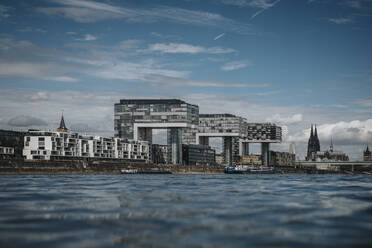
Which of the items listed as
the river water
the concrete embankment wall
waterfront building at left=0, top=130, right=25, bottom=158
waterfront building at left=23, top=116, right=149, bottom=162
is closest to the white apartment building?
waterfront building at left=23, top=116, right=149, bottom=162

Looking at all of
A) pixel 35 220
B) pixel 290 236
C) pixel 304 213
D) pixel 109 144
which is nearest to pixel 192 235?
pixel 290 236

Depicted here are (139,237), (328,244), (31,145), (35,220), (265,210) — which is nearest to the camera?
(328,244)

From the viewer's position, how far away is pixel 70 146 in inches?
6644

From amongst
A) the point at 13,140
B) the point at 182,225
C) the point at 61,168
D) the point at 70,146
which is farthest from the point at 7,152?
the point at 182,225

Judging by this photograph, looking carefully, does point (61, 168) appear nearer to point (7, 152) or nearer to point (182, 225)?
point (7, 152)

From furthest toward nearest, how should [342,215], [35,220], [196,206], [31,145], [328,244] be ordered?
[31,145] < [196,206] < [342,215] < [35,220] < [328,244]

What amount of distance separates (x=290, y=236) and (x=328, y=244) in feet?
5.50

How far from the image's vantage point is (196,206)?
88.9ft

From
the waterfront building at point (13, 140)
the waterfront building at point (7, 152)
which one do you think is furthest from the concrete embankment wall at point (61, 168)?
the waterfront building at point (13, 140)

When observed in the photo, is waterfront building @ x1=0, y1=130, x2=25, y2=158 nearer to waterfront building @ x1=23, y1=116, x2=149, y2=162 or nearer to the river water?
waterfront building @ x1=23, y1=116, x2=149, y2=162

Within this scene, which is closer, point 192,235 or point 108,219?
point 192,235

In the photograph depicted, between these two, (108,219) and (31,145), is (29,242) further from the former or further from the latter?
(31,145)

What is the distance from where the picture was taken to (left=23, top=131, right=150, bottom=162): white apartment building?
155625mm

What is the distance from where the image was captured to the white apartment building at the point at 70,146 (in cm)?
15562
